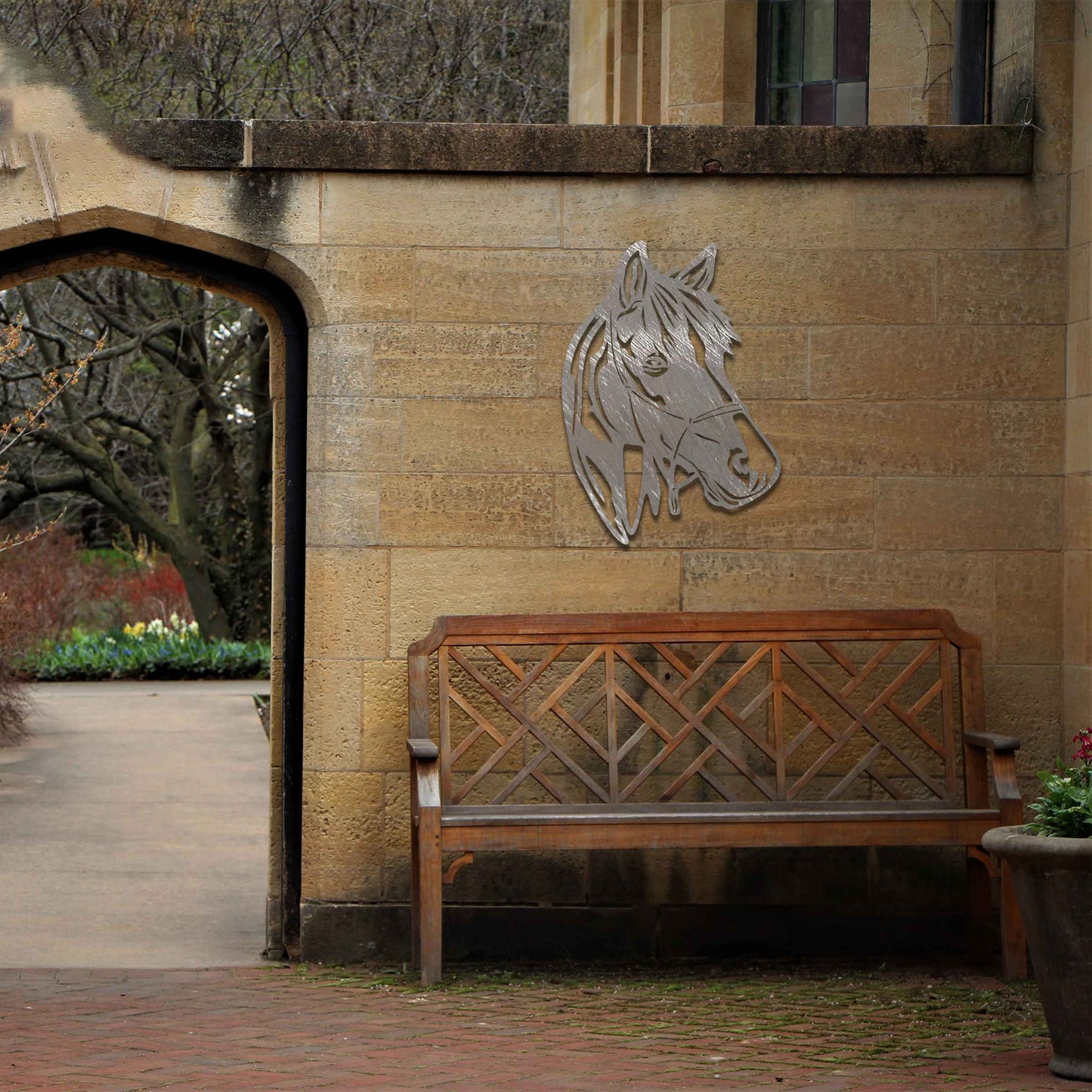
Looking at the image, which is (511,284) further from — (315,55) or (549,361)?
(315,55)

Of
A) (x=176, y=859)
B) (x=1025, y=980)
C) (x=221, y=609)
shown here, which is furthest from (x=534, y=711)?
(x=221, y=609)

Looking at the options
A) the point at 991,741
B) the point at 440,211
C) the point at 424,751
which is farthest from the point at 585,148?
the point at 991,741

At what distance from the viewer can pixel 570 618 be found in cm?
686

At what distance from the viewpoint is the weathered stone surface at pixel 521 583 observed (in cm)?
698

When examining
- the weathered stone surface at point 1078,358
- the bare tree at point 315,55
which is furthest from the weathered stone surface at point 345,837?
the bare tree at point 315,55

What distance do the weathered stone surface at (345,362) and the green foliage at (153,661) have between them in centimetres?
1317

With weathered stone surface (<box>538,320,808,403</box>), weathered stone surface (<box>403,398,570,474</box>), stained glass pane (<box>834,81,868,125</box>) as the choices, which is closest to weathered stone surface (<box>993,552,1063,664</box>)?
weathered stone surface (<box>538,320,808,403</box>)

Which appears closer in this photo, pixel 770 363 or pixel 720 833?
pixel 720 833

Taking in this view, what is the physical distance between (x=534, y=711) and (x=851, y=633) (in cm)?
129

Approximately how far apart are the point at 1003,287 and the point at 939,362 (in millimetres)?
407

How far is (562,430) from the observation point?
23.1 feet

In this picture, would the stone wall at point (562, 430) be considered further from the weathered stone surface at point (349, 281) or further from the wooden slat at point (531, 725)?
the wooden slat at point (531, 725)

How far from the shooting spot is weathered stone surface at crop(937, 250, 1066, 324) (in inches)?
282

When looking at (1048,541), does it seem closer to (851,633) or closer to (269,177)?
(851,633)
